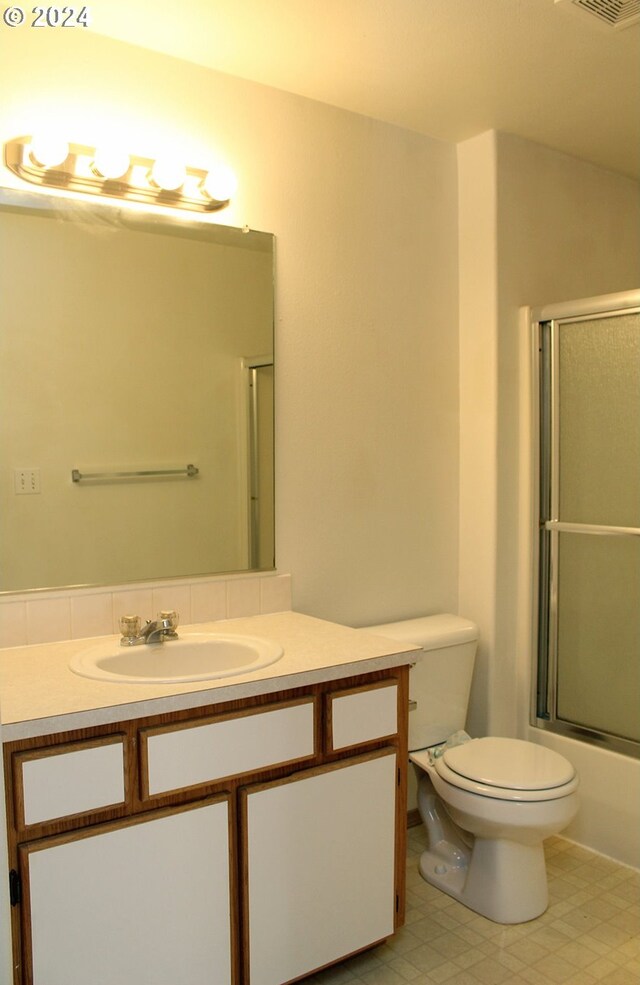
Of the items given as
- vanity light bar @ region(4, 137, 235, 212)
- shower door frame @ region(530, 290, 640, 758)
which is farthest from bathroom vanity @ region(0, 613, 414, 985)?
vanity light bar @ region(4, 137, 235, 212)

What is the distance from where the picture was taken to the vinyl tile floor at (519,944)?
2.03 m

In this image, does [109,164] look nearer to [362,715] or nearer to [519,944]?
[362,715]

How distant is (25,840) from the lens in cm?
149

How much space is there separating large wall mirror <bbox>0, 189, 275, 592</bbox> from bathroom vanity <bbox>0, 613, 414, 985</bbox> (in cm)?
32

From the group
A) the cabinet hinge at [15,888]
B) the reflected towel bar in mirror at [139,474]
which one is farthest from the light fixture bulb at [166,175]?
the cabinet hinge at [15,888]

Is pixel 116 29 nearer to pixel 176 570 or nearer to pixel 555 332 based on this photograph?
pixel 176 570

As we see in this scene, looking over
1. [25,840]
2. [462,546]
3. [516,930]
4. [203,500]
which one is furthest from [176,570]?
[516,930]

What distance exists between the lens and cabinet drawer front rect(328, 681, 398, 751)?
1.89 metres

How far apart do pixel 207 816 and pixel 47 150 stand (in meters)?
1.57

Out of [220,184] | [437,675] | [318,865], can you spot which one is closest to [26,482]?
[220,184]

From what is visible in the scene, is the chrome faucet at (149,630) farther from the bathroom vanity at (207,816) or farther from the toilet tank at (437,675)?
the toilet tank at (437,675)

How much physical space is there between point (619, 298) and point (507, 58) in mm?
789

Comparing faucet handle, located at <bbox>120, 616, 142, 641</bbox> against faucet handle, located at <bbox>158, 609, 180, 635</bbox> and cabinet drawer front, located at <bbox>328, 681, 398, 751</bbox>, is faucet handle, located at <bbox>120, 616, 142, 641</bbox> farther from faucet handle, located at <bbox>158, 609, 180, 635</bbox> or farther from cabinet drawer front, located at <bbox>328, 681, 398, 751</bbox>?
cabinet drawer front, located at <bbox>328, 681, 398, 751</bbox>

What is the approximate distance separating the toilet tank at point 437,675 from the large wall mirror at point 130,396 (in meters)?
0.56
